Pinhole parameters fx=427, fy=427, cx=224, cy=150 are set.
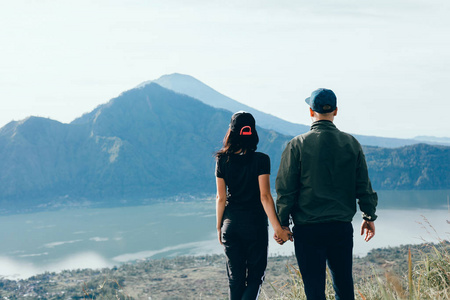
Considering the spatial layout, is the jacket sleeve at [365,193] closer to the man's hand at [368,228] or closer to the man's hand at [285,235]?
the man's hand at [368,228]

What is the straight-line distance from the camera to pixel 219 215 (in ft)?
7.77

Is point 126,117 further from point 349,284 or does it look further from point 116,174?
point 349,284

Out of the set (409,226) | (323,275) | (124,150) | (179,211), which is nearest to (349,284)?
(323,275)

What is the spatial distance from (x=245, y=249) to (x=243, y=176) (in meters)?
0.40

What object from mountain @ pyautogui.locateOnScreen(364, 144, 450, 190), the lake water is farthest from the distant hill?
the lake water

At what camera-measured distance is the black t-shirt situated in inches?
90.3

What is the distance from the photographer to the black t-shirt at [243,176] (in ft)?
7.52

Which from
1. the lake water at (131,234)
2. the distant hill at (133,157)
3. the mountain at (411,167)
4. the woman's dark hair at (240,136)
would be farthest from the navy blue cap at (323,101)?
the distant hill at (133,157)

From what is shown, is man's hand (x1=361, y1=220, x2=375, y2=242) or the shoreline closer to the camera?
man's hand (x1=361, y1=220, x2=375, y2=242)

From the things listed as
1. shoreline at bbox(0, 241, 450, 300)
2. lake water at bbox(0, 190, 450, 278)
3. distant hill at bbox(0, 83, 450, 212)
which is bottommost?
lake water at bbox(0, 190, 450, 278)

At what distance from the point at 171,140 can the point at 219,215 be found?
15214 cm

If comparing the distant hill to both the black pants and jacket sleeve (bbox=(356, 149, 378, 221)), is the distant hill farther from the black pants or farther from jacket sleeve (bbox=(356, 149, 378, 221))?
jacket sleeve (bbox=(356, 149, 378, 221))

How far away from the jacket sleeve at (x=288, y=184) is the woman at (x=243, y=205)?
0.18 m

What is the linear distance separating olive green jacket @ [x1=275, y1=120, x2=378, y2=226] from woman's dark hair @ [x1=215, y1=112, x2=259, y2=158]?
0.26 m
